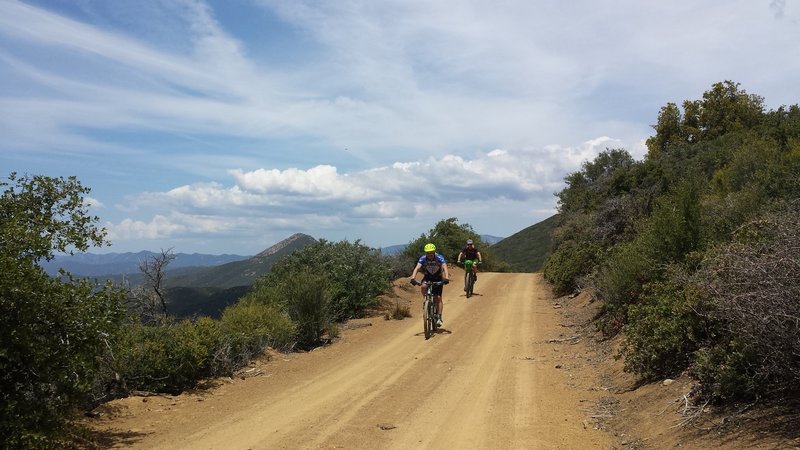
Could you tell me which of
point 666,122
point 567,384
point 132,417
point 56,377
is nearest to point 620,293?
point 567,384

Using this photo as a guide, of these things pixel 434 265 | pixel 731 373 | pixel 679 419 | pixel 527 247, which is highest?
pixel 527 247

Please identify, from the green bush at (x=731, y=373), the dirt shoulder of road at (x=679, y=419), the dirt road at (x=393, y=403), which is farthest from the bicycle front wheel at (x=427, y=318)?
the green bush at (x=731, y=373)

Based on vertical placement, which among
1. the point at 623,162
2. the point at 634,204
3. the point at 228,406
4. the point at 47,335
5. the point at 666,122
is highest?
the point at 666,122

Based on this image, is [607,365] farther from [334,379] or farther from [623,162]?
[623,162]

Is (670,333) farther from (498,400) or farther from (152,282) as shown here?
(152,282)

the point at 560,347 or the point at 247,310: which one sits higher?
the point at 247,310

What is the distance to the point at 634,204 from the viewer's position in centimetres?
2211

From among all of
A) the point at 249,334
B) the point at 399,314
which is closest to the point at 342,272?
the point at 399,314

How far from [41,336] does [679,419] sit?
6.83 meters

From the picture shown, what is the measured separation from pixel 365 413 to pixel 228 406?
2445 mm

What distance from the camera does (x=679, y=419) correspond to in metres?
6.05

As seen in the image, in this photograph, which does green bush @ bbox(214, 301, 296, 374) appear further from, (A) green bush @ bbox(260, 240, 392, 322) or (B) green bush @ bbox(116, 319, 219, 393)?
(A) green bush @ bbox(260, 240, 392, 322)

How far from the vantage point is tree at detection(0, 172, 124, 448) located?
18.5ft

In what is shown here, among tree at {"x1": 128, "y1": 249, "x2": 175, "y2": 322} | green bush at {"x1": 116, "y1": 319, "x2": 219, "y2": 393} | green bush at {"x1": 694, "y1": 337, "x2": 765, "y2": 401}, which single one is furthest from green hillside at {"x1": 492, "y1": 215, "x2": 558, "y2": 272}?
green bush at {"x1": 694, "y1": 337, "x2": 765, "y2": 401}
